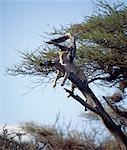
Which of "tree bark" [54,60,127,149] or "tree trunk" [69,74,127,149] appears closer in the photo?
"tree bark" [54,60,127,149]

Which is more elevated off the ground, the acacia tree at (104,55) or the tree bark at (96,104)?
the acacia tree at (104,55)

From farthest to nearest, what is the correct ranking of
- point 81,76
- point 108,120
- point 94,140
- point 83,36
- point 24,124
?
point 24,124 → point 94,140 → point 83,36 → point 108,120 → point 81,76

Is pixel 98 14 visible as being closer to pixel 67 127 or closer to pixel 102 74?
pixel 102 74

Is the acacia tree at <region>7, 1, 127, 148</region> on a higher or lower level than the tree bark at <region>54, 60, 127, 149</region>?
higher

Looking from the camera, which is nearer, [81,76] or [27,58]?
[81,76]

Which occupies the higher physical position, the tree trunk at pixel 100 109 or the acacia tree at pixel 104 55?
the acacia tree at pixel 104 55

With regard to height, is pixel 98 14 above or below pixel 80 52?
above

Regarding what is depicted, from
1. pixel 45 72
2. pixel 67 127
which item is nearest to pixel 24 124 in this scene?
pixel 67 127

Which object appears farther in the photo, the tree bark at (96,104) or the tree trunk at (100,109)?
the tree trunk at (100,109)

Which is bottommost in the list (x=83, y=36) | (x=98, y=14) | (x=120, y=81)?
(x=120, y=81)

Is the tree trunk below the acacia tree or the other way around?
below

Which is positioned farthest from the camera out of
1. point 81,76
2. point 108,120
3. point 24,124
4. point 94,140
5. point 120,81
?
point 24,124

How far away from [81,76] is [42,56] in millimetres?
2642

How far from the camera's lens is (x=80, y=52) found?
29.9 feet
